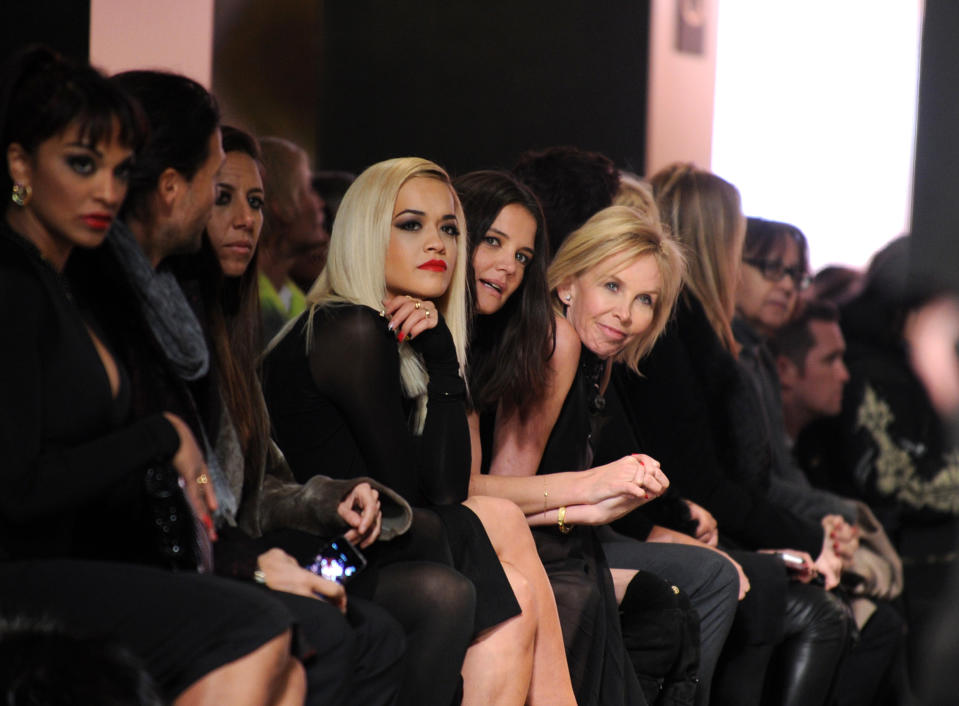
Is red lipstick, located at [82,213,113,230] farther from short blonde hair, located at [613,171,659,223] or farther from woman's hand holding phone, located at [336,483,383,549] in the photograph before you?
short blonde hair, located at [613,171,659,223]

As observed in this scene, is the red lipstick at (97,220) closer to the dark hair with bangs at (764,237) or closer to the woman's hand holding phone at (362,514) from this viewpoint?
the woman's hand holding phone at (362,514)

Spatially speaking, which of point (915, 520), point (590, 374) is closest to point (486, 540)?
point (590, 374)

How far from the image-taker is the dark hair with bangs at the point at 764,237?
4.46 metres

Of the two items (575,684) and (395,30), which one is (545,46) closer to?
(395,30)

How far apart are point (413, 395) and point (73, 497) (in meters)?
1.05

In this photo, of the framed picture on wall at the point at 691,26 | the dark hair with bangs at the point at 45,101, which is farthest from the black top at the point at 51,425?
the framed picture on wall at the point at 691,26

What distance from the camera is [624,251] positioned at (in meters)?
3.37

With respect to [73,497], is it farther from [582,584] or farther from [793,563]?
[793,563]

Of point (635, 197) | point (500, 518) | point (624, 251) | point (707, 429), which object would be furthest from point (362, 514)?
point (635, 197)

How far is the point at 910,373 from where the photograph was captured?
518 centimetres

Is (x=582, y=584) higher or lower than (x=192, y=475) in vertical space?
lower

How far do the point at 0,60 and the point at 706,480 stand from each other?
2114 millimetres

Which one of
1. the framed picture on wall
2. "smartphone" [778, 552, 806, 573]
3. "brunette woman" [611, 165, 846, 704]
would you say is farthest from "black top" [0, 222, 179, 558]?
the framed picture on wall

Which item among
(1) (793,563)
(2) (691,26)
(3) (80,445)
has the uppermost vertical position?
(2) (691,26)
